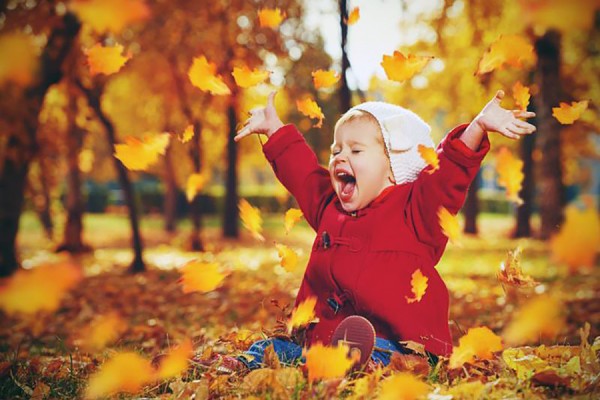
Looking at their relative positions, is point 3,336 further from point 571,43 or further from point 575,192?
point 575,192

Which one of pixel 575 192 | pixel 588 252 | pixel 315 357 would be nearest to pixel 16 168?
pixel 315 357

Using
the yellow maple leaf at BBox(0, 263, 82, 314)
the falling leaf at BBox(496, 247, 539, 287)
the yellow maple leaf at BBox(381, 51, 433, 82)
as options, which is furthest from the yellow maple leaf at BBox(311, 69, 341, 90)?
the yellow maple leaf at BBox(0, 263, 82, 314)

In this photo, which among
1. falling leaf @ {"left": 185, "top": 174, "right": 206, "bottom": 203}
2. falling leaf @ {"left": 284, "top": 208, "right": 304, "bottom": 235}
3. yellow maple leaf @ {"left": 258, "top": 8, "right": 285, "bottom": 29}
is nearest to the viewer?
falling leaf @ {"left": 284, "top": 208, "right": 304, "bottom": 235}

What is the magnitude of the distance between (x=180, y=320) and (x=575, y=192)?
50.0 m

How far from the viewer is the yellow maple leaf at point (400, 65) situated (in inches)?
141

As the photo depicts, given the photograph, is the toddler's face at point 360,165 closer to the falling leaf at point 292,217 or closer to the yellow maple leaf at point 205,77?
the falling leaf at point 292,217

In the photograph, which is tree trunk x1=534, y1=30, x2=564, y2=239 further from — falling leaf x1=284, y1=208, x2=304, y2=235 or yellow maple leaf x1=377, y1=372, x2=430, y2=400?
yellow maple leaf x1=377, y1=372, x2=430, y2=400

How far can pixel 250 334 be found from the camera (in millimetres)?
3311

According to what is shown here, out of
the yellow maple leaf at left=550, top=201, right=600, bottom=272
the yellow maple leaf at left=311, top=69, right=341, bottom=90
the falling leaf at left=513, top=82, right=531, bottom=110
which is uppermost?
the yellow maple leaf at left=311, top=69, right=341, bottom=90

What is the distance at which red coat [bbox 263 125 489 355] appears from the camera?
2.86m

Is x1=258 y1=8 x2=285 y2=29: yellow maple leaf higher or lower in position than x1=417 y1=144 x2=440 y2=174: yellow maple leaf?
higher

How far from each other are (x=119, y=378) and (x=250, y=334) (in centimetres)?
71

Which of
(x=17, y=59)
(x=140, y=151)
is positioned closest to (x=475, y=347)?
(x=140, y=151)

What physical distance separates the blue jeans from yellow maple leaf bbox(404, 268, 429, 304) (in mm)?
227
